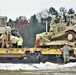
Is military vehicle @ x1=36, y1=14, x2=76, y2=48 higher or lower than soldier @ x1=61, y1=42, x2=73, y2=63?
higher

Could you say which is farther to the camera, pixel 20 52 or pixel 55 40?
pixel 55 40

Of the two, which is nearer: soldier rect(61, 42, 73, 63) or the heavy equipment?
soldier rect(61, 42, 73, 63)

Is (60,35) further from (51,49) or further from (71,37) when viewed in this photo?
(51,49)

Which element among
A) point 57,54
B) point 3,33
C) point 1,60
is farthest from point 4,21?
point 57,54

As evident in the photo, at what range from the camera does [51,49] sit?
3228 centimetres

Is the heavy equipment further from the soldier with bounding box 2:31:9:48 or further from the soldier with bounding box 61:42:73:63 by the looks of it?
the soldier with bounding box 2:31:9:48

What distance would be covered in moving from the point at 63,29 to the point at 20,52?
15.0ft

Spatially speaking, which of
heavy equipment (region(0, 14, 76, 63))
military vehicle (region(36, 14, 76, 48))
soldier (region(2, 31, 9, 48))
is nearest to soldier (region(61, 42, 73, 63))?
heavy equipment (region(0, 14, 76, 63))

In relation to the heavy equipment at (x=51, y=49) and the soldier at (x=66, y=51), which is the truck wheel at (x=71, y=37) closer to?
the heavy equipment at (x=51, y=49)

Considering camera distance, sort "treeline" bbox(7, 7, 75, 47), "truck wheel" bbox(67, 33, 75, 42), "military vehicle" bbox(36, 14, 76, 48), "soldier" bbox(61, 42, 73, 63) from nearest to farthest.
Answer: "soldier" bbox(61, 42, 73, 63) → "truck wheel" bbox(67, 33, 75, 42) → "military vehicle" bbox(36, 14, 76, 48) → "treeline" bbox(7, 7, 75, 47)

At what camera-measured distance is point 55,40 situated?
115 feet

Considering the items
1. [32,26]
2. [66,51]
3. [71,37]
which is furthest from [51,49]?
[32,26]

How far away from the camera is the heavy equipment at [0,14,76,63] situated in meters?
32.5

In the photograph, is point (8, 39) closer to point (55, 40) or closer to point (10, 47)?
point (10, 47)
